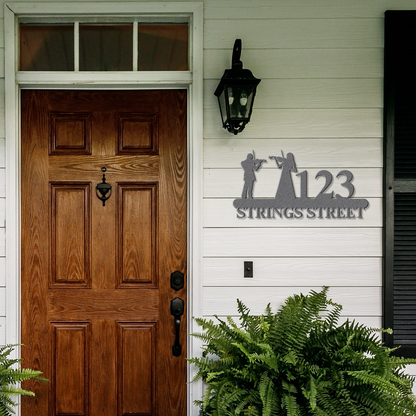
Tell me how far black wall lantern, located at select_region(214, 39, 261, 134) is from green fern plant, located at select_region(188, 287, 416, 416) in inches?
36.6

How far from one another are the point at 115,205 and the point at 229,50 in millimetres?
1032

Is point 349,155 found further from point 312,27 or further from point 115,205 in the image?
point 115,205

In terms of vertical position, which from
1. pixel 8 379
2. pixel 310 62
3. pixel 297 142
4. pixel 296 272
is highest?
pixel 310 62

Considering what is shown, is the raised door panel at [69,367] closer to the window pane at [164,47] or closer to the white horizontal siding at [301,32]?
the window pane at [164,47]

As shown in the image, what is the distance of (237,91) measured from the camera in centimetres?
187

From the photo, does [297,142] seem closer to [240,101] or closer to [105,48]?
[240,101]

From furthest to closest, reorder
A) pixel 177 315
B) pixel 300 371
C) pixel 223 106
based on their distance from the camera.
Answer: pixel 177 315, pixel 223 106, pixel 300 371

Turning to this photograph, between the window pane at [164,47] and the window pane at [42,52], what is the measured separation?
1.28 feet

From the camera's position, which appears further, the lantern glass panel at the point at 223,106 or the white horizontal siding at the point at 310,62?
the white horizontal siding at the point at 310,62

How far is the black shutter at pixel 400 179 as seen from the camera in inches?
80.8

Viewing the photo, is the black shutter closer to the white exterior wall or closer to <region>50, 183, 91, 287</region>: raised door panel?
the white exterior wall

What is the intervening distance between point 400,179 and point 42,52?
2039mm

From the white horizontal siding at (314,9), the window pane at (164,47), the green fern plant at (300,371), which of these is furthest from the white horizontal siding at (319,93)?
the green fern plant at (300,371)

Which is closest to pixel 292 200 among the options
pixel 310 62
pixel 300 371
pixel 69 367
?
pixel 310 62
